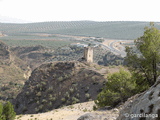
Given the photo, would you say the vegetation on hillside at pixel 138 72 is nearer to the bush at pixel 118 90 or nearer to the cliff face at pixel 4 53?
the bush at pixel 118 90

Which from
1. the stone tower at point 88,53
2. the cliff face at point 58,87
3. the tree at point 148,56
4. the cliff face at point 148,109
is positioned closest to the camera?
the cliff face at point 148,109

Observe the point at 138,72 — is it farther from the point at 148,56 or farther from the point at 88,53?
the point at 88,53

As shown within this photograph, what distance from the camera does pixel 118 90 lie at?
15023 mm

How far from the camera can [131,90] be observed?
14.6 m

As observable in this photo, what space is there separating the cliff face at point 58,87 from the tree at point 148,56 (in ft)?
38.3

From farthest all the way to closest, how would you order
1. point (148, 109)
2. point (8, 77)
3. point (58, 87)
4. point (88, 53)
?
point (8, 77)
point (88, 53)
point (58, 87)
point (148, 109)

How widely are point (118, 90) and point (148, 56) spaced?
3909 mm

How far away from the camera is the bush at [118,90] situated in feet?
47.2

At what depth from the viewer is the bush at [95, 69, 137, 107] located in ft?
47.2

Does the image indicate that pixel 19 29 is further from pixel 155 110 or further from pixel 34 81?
pixel 155 110

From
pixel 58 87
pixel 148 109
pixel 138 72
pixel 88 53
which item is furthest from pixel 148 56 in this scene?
pixel 88 53

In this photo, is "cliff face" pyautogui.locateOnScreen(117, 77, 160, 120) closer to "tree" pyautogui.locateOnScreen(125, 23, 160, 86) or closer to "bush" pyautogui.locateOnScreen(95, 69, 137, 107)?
"tree" pyautogui.locateOnScreen(125, 23, 160, 86)

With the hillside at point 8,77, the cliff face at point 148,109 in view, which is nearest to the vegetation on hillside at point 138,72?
the cliff face at point 148,109

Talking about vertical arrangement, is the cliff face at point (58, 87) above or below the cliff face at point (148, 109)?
below
